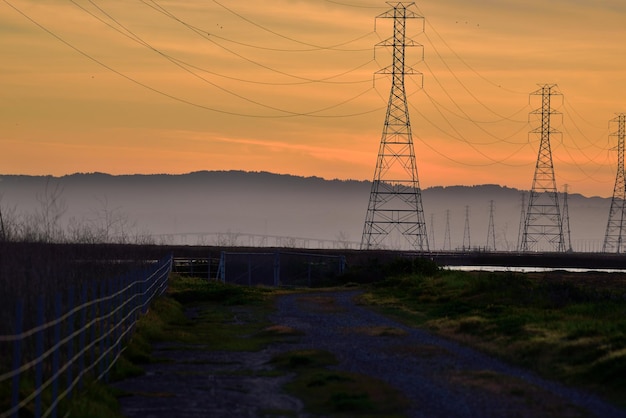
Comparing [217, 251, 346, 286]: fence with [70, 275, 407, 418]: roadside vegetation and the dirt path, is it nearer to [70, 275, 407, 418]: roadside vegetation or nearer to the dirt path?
[70, 275, 407, 418]: roadside vegetation

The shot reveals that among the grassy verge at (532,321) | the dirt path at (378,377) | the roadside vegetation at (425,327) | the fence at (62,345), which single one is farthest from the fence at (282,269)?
the fence at (62,345)

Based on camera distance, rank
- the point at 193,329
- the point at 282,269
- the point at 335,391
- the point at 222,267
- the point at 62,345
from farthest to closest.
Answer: the point at 282,269
the point at 222,267
the point at 193,329
the point at 62,345
the point at 335,391

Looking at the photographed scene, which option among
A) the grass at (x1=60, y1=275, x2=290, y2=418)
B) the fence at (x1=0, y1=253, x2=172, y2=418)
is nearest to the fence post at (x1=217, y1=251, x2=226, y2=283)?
the grass at (x1=60, y1=275, x2=290, y2=418)

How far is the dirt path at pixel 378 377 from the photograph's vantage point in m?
19.9

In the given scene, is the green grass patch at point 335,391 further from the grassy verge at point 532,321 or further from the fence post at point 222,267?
the fence post at point 222,267

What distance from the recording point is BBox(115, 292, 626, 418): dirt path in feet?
65.3

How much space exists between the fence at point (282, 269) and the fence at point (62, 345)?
4245cm

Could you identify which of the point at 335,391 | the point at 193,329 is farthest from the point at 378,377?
the point at 193,329

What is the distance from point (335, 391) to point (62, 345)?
5.89 m

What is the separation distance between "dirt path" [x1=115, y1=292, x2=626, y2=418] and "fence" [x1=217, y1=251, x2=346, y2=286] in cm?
4187

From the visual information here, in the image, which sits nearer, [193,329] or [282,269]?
[193,329]

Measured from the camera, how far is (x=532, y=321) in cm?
3291

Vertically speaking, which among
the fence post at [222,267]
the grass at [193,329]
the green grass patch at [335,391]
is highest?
the fence post at [222,267]

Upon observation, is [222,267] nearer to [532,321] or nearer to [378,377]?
[532,321]
